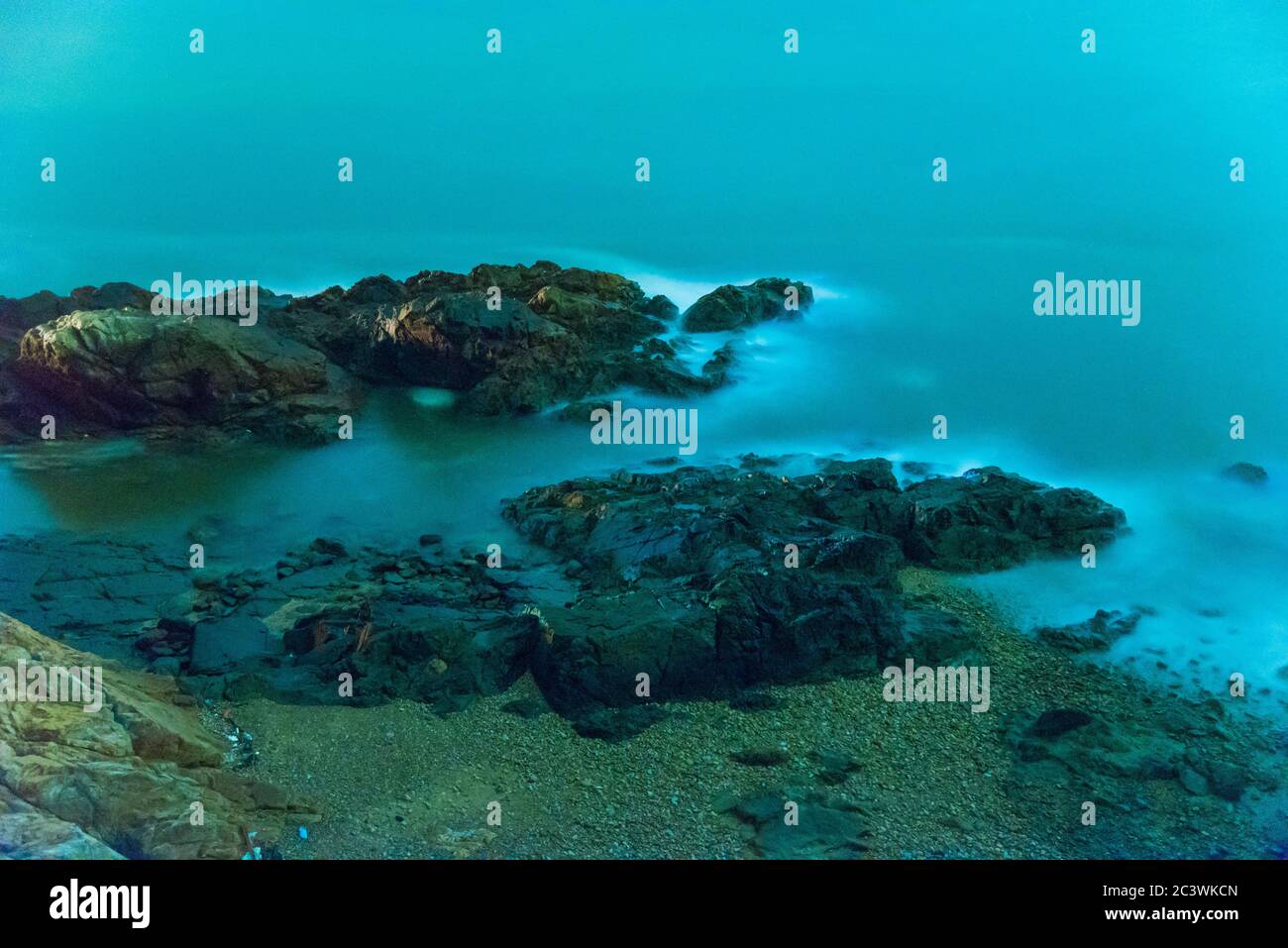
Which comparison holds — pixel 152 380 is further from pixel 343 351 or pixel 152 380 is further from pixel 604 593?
pixel 604 593

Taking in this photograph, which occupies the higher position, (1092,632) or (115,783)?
(1092,632)

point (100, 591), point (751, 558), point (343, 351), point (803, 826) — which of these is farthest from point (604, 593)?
point (343, 351)

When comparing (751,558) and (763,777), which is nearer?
(763,777)

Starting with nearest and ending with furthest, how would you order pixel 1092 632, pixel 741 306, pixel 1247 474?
pixel 1092 632 → pixel 1247 474 → pixel 741 306

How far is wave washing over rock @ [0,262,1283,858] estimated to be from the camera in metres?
9.55

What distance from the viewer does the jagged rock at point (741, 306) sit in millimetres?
21906

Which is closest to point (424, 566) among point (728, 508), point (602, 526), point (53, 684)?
point (602, 526)

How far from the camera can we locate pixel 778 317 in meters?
22.5

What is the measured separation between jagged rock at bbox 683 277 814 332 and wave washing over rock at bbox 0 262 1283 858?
18.7ft

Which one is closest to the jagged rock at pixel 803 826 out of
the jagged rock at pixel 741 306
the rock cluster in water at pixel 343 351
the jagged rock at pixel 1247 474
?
the jagged rock at pixel 1247 474

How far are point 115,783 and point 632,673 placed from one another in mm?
4247

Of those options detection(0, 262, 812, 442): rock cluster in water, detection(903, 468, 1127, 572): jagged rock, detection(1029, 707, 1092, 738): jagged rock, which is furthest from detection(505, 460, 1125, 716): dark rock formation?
detection(0, 262, 812, 442): rock cluster in water

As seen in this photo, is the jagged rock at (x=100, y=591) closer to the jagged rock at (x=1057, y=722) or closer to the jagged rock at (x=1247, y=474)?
the jagged rock at (x=1057, y=722)

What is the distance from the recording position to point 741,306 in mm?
22062
